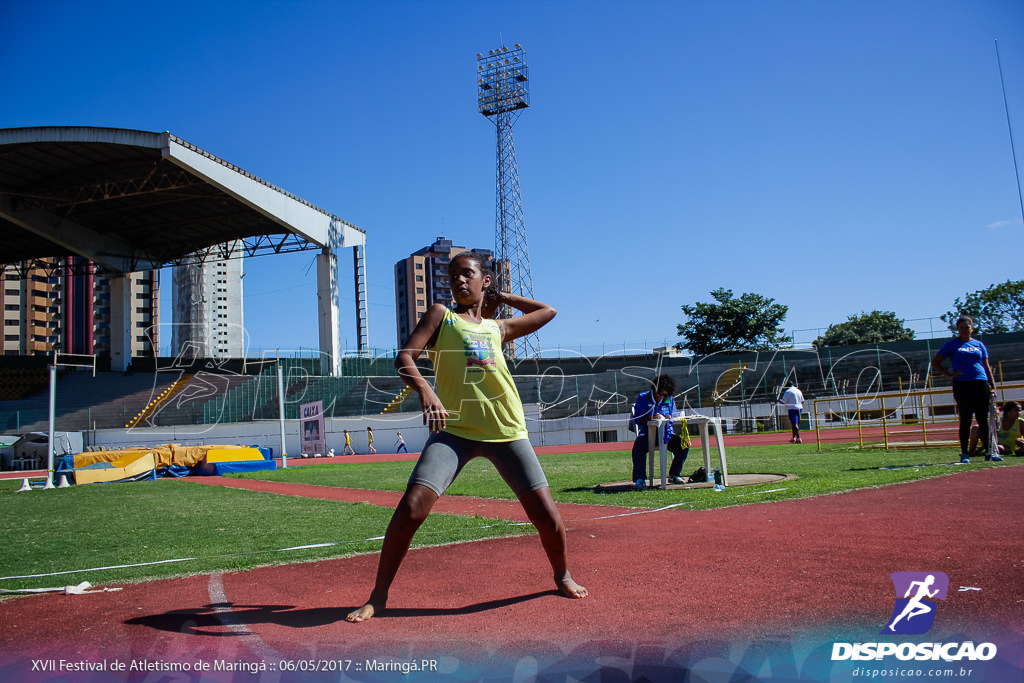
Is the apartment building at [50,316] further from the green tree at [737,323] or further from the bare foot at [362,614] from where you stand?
the bare foot at [362,614]

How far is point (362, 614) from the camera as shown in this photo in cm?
354

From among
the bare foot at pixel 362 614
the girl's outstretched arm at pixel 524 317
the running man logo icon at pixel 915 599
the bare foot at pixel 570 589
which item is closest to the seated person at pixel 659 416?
the girl's outstretched arm at pixel 524 317

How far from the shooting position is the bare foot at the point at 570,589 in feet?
12.4

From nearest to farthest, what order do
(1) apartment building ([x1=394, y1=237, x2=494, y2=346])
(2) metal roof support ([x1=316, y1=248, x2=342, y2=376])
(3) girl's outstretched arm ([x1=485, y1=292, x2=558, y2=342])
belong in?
(3) girl's outstretched arm ([x1=485, y1=292, x2=558, y2=342])
(2) metal roof support ([x1=316, y1=248, x2=342, y2=376])
(1) apartment building ([x1=394, y1=237, x2=494, y2=346])

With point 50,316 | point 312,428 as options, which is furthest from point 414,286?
point 312,428

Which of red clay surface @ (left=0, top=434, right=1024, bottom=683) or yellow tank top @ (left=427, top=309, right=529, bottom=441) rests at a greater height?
yellow tank top @ (left=427, top=309, right=529, bottom=441)

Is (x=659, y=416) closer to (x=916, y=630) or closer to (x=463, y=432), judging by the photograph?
(x=463, y=432)

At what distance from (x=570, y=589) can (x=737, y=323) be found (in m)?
65.6

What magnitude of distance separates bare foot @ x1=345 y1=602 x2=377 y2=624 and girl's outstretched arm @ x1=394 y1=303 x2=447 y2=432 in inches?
36.8

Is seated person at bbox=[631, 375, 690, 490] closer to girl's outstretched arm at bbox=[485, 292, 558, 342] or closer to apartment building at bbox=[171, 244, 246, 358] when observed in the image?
girl's outstretched arm at bbox=[485, 292, 558, 342]

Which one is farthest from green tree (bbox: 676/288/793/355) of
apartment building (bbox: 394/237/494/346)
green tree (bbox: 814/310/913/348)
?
apartment building (bbox: 394/237/494/346)

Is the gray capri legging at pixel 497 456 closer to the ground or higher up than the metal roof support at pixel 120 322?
closer to the ground

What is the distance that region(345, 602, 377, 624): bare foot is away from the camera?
11.5 feet

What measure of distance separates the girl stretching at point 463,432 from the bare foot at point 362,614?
0.03 ft
